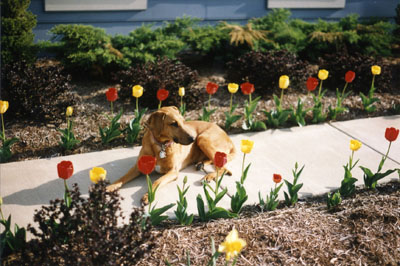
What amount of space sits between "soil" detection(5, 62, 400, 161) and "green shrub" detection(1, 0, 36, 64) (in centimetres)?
101

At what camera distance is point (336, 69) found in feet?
25.6

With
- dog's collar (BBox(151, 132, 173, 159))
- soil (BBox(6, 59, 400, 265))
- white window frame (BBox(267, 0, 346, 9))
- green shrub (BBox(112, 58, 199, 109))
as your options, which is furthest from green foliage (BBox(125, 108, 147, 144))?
white window frame (BBox(267, 0, 346, 9))

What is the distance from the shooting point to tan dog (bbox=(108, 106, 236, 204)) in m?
4.35

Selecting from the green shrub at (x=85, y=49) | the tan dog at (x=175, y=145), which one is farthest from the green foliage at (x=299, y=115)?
the green shrub at (x=85, y=49)

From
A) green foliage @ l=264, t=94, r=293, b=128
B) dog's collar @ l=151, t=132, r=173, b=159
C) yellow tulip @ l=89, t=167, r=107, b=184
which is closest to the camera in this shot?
yellow tulip @ l=89, t=167, r=107, b=184

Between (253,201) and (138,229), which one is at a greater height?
(138,229)

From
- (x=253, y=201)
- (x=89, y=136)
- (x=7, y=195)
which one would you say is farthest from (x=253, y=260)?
(x=89, y=136)

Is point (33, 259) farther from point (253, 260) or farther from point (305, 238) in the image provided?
point (305, 238)

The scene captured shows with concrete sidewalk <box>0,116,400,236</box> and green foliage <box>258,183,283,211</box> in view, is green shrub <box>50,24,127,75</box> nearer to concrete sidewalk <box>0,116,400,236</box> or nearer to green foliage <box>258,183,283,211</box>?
concrete sidewalk <box>0,116,400,236</box>

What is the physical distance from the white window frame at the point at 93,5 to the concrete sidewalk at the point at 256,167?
4.24 metres

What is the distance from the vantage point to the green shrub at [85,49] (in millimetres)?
6941

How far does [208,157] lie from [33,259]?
2549 millimetres

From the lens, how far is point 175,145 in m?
4.71

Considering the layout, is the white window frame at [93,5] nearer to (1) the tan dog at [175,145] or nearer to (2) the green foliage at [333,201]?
(1) the tan dog at [175,145]
